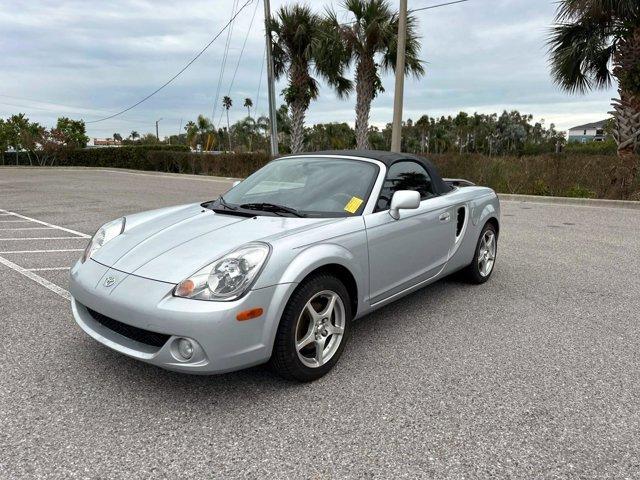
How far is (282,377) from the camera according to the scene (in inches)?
110

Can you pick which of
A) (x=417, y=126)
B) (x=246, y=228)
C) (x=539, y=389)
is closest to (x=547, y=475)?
(x=539, y=389)

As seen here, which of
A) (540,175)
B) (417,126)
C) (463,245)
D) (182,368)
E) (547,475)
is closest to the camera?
(547,475)

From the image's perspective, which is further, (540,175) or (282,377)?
(540,175)

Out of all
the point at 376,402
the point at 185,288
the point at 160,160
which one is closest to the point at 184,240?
the point at 185,288

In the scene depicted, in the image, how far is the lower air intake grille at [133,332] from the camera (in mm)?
2523

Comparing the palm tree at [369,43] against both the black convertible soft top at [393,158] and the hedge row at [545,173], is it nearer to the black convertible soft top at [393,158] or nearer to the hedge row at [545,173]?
the hedge row at [545,173]

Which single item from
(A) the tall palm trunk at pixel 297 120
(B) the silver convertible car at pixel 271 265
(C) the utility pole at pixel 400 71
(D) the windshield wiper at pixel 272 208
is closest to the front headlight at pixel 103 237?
(B) the silver convertible car at pixel 271 265

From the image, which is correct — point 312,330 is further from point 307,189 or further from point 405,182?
point 405,182

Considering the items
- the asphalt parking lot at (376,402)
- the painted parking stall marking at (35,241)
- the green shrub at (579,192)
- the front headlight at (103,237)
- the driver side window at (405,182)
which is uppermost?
the driver side window at (405,182)

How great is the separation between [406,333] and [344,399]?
1.09m

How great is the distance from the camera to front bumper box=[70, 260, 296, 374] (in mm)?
2387

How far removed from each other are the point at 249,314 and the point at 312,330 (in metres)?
0.51

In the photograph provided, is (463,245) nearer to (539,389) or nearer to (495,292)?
(495,292)

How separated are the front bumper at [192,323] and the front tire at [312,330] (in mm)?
89
